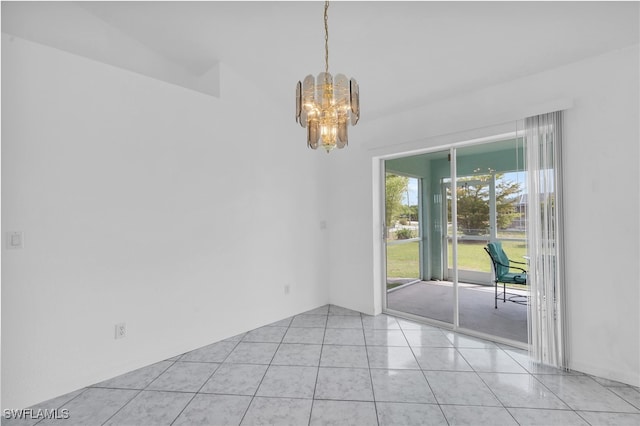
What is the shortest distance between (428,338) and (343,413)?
1.56m

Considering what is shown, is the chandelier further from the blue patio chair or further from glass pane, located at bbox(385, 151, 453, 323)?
the blue patio chair

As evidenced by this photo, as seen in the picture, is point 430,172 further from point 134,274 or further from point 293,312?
point 134,274

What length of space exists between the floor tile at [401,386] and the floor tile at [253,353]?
1.02 meters

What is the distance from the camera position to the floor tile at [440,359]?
253 centimetres

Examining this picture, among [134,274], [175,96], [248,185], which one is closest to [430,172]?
[248,185]

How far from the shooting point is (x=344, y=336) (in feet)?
10.6

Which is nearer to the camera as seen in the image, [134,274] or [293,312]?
[134,274]

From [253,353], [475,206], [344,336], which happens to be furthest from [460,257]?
[253,353]

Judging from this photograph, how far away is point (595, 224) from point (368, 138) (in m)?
2.48

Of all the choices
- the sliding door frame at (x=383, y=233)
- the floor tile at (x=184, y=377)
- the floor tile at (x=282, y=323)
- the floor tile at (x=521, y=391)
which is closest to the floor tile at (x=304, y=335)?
the floor tile at (x=282, y=323)

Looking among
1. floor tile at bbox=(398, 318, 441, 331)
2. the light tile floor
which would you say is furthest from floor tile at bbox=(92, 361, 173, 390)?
floor tile at bbox=(398, 318, 441, 331)

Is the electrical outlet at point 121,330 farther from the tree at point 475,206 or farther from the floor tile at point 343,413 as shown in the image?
the tree at point 475,206

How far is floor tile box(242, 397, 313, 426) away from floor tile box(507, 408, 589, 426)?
4.54ft

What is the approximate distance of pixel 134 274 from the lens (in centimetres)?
259
